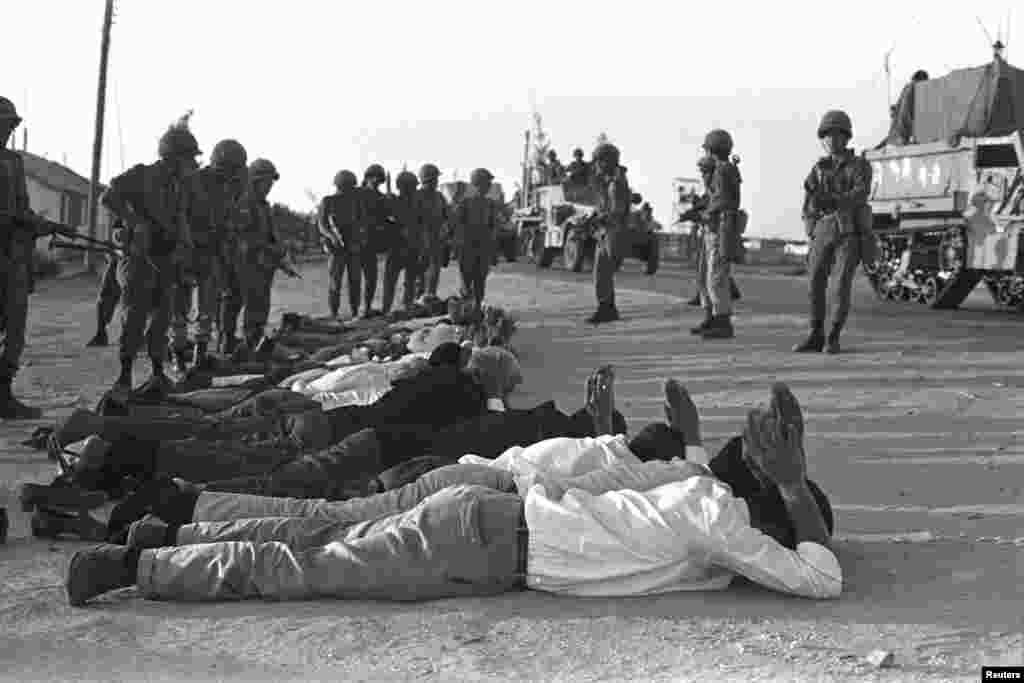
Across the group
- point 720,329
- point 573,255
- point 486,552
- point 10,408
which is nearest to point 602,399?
point 486,552

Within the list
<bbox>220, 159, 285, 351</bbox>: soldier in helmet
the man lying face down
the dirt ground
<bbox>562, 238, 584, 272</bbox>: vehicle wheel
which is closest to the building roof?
<bbox>562, 238, 584, 272</bbox>: vehicle wheel

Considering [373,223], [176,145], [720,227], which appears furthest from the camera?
[373,223]

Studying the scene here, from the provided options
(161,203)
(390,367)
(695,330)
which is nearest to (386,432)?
(390,367)

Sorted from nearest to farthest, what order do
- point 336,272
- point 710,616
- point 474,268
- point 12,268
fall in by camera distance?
point 710,616, point 12,268, point 336,272, point 474,268

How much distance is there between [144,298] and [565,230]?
19936 millimetres

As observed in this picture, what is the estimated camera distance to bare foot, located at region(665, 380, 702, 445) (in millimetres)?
5848

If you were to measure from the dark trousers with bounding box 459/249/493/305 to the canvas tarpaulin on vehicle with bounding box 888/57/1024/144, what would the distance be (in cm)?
646

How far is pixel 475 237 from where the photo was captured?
1880 cm

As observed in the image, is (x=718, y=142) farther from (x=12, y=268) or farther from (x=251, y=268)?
(x=12, y=268)

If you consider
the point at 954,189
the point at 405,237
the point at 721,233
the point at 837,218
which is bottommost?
the point at 405,237

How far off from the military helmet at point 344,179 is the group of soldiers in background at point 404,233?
13mm

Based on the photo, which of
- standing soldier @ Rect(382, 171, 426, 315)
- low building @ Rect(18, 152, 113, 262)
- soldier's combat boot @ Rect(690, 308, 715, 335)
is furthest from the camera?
low building @ Rect(18, 152, 113, 262)

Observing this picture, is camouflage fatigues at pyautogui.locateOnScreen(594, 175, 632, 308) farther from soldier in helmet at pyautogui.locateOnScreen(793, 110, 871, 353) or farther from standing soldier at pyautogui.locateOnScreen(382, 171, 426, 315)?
soldier in helmet at pyautogui.locateOnScreen(793, 110, 871, 353)

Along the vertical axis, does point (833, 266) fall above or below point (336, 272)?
above
